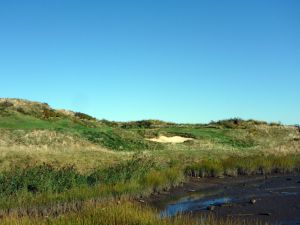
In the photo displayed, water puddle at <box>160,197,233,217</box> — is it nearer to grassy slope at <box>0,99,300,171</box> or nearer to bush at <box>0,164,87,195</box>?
bush at <box>0,164,87,195</box>

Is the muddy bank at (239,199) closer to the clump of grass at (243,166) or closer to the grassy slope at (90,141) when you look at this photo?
the clump of grass at (243,166)

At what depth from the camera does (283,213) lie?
18.5m

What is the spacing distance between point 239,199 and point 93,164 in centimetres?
1137

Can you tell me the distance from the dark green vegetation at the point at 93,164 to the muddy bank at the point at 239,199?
1.11m

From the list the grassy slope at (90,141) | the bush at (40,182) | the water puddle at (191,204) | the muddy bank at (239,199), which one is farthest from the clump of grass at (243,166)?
the bush at (40,182)

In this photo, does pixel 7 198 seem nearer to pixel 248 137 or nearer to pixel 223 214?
pixel 223 214

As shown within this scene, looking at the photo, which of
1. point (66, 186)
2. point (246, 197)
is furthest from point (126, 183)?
point (246, 197)

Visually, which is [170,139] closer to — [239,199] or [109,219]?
[239,199]

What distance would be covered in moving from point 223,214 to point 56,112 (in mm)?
46687

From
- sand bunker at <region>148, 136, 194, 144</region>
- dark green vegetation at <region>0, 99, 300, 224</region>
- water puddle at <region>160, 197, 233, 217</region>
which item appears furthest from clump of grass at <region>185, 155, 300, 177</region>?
sand bunker at <region>148, 136, 194, 144</region>

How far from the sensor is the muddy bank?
18.2 meters

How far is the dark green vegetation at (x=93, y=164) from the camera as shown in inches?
667

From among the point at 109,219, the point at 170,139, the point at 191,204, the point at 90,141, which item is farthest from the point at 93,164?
the point at 170,139

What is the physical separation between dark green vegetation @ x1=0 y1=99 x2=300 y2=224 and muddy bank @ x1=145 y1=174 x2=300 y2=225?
111 cm
